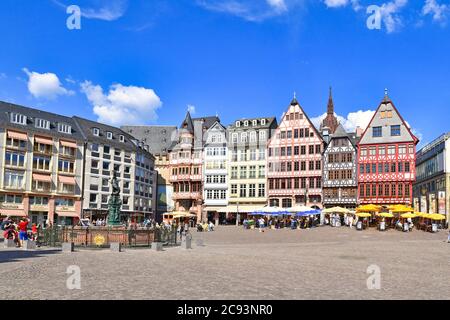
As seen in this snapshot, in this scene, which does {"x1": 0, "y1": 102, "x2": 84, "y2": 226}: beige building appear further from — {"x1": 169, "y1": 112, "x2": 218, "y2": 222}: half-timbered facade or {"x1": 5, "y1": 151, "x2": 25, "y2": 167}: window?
{"x1": 169, "y1": 112, "x2": 218, "y2": 222}: half-timbered facade

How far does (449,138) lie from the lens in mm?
59688

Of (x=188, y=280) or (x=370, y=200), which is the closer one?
(x=188, y=280)

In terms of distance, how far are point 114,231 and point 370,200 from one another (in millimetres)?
45101

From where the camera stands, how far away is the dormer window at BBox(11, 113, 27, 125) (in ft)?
208

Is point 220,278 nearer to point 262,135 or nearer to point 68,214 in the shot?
point 68,214

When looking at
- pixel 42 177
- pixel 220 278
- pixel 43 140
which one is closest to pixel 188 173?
pixel 42 177

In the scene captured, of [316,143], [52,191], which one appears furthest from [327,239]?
[52,191]

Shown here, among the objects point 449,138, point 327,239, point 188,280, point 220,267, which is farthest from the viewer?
point 449,138

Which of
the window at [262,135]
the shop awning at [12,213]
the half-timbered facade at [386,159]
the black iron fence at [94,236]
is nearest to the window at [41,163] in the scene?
the shop awning at [12,213]

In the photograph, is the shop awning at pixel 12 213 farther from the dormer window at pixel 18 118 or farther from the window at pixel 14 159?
the dormer window at pixel 18 118

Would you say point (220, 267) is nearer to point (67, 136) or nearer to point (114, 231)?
point (114, 231)

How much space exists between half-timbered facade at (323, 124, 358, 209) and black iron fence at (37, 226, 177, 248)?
43.2 m

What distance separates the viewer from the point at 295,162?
238 feet

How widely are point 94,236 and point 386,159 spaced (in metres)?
47.2
